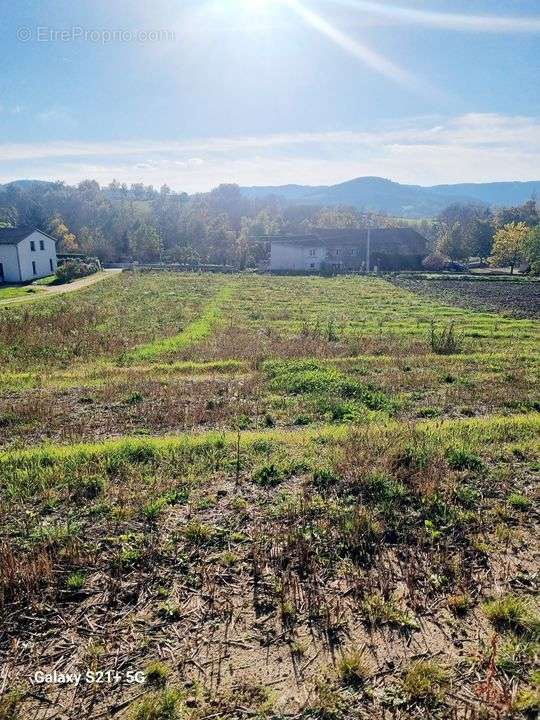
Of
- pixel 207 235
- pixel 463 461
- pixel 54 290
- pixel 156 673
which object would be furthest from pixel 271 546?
pixel 207 235

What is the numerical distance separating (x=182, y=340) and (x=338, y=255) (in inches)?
2151

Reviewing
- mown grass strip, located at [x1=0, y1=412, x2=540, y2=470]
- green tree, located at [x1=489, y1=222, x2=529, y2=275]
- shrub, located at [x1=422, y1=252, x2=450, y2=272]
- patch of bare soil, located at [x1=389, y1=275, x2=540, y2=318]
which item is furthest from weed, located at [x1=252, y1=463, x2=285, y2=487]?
shrub, located at [x1=422, y1=252, x2=450, y2=272]

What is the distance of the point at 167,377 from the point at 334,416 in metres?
5.75

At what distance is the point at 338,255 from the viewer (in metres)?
71.4

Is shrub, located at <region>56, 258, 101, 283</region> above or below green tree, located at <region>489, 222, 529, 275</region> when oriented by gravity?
below

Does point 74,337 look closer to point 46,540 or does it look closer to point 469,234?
point 46,540

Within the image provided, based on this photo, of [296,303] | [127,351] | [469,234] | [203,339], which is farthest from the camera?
[469,234]

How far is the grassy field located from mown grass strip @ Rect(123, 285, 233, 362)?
3.96m

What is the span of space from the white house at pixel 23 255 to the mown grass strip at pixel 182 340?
1062 inches

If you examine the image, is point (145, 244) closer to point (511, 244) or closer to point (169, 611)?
point (511, 244)

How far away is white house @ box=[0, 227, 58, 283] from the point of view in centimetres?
4578

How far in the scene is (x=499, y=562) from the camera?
5.90m

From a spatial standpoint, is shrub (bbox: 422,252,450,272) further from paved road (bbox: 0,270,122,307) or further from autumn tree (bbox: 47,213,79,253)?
autumn tree (bbox: 47,213,79,253)

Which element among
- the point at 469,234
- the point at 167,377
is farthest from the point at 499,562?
the point at 469,234
